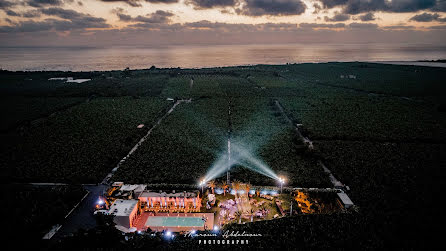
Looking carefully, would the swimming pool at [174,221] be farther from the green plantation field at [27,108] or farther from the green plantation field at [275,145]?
the green plantation field at [27,108]

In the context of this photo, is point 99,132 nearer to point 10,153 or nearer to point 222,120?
point 10,153

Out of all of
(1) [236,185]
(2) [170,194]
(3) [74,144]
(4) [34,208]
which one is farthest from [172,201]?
(3) [74,144]

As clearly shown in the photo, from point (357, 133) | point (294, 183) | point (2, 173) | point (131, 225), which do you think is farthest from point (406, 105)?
point (2, 173)

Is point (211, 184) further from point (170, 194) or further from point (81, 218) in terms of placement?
point (81, 218)

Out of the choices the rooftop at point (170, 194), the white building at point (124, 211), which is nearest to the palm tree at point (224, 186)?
the rooftop at point (170, 194)

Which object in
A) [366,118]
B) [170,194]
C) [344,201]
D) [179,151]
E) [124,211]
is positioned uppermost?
[366,118]

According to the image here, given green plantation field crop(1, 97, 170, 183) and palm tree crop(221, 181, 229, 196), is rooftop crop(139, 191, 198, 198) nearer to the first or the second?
palm tree crop(221, 181, 229, 196)
